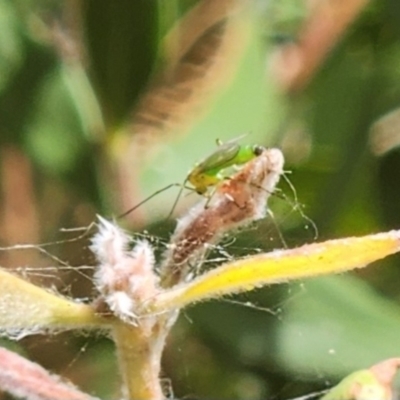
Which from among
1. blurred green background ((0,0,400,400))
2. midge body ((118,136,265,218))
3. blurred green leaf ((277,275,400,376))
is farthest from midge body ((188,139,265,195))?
blurred green leaf ((277,275,400,376))

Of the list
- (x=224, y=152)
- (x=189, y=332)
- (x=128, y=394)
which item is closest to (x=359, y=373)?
(x=128, y=394)

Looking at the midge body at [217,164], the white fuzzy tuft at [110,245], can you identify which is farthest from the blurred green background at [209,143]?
the white fuzzy tuft at [110,245]

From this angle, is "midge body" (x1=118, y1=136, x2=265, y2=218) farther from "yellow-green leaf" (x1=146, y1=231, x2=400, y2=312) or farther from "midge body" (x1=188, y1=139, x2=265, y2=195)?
"yellow-green leaf" (x1=146, y1=231, x2=400, y2=312)

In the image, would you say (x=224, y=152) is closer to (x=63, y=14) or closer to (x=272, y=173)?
(x=272, y=173)

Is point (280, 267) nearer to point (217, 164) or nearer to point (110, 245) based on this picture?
point (110, 245)

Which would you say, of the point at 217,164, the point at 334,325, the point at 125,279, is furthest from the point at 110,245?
the point at 334,325
